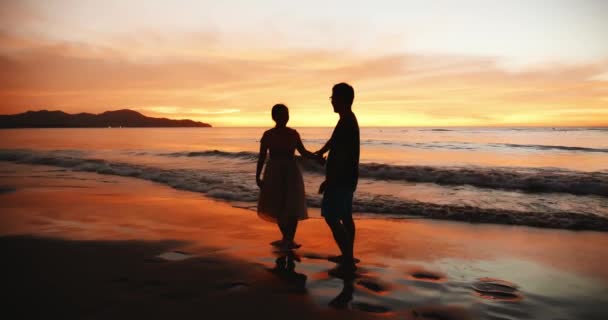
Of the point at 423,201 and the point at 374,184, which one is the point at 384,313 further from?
the point at 374,184

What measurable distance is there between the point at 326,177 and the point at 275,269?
1.43 m

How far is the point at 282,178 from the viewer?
579 centimetres

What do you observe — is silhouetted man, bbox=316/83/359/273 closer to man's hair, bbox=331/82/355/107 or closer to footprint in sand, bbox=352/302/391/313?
man's hair, bbox=331/82/355/107

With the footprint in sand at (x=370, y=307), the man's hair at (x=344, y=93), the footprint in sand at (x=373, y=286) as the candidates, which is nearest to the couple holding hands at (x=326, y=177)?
the man's hair at (x=344, y=93)

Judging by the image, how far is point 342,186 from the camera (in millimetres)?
4664

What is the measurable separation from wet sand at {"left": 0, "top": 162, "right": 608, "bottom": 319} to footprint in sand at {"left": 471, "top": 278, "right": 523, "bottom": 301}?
23 mm

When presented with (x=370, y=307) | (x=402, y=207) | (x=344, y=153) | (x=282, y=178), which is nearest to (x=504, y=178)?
(x=402, y=207)

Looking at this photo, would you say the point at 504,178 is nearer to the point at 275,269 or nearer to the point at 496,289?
the point at 496,289

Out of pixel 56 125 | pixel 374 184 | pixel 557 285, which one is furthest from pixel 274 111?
pixel 56 125

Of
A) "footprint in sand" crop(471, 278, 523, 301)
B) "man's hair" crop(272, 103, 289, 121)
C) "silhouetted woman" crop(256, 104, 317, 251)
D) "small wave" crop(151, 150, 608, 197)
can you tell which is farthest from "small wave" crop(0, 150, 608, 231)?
"small wave" crop(151, 150, 608, 197)

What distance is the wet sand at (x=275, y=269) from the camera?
380 centimetres

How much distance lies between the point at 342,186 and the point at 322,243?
2.00 m

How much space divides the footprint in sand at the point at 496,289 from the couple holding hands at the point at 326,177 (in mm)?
1532

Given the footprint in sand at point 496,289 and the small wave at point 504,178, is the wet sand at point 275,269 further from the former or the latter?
the small wave at point 504,178
